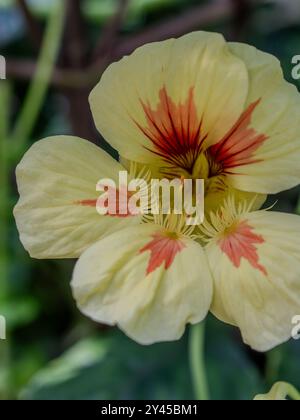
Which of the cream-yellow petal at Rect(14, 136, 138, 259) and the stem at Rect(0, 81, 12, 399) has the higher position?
the cream-yellow petal at Rect(14, 136, 138, 259)

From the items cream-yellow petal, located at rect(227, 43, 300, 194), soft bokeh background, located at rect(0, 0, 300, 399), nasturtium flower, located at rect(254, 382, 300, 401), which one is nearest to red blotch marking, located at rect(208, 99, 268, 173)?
cream-yellow petal, located at rect(227, 43, 300, 194)

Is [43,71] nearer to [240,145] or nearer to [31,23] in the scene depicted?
[31,23]

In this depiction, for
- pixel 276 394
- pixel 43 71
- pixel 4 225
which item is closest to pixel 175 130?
pixel 276 394

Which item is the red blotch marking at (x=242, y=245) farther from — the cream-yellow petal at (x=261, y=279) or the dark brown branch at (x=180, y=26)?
the dark brown branch at (x=180, y=26)

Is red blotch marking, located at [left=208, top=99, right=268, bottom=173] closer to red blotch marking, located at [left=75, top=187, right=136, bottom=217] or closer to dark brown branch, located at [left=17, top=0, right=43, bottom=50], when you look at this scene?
red blotch marking, located at [left=75, top=187, right=136, bottom=217]

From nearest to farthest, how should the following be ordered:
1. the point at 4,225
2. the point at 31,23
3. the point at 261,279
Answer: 1. the point at 261,279
2. the point at 31,23
3. the point at 4,225

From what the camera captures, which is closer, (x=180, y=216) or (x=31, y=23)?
(x=180, y=216)

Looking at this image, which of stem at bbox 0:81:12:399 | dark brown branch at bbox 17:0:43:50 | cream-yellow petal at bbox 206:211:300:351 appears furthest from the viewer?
stem at bbox 0:81:12:399
